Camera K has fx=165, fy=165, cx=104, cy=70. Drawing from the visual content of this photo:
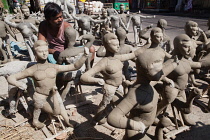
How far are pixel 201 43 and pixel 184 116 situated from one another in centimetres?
210

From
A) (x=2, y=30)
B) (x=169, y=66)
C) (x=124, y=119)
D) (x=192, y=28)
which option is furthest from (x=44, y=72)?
(x=2, y=30)

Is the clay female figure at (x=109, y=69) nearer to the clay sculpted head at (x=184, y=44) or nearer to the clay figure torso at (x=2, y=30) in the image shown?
the clay sculpted head at (x=184, y=44)

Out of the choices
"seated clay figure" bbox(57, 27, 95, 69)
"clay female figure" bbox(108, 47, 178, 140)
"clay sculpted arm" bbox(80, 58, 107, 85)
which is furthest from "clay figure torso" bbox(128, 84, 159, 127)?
"seated clay figure" bbox(57, 27, 95, 69)

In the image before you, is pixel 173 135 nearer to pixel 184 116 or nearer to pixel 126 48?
pixel 184 116

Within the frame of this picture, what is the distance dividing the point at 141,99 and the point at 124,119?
0.37 m

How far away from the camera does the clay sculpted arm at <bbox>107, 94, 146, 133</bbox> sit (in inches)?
73.6

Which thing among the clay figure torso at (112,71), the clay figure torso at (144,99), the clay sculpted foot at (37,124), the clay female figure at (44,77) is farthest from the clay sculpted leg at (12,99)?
the clay figure torso at (144,99)

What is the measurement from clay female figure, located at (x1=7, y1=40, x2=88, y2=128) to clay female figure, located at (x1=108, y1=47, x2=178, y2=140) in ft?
3.25

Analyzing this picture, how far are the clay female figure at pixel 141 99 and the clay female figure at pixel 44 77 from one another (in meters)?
0.99

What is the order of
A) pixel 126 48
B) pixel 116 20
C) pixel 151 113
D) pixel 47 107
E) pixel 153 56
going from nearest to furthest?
pixel 153 56 → pixel 151 113 → pixel 47 107 → pixel 126 48 → pixel 116 20

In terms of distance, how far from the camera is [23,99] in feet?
12.5

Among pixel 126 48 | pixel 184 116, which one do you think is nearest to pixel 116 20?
pixel 126 48

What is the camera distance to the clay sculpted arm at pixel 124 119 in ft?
6.13

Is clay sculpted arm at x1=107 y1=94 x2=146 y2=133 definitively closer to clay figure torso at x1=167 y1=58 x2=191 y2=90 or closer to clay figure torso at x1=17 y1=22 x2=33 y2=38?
clay figure torso at x1=167 y1=58 x2=191 y2=90
